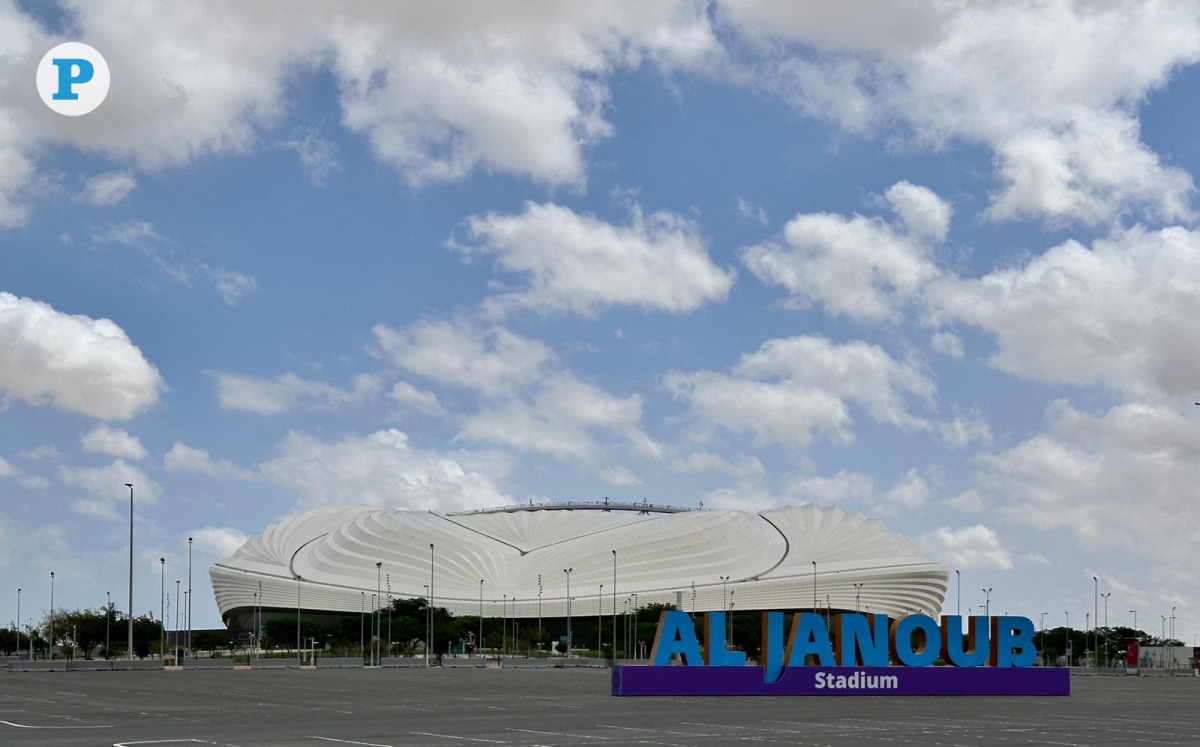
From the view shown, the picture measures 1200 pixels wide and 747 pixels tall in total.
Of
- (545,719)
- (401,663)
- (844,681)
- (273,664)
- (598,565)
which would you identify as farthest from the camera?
(598,565)

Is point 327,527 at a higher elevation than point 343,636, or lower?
higher

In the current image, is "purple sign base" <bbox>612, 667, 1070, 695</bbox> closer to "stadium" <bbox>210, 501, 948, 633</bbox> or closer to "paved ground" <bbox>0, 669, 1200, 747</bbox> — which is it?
"paved ground" <bbox>0, 669, 1200, 747</bbox>

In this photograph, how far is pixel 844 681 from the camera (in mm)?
48125

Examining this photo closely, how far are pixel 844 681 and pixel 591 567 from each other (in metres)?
133

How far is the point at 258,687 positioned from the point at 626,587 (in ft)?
397

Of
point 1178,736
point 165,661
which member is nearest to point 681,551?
point 165,661

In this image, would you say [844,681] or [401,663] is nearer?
[844,681]

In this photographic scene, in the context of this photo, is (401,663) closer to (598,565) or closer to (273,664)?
(273,664)

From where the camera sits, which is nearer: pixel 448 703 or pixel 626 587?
pixel 448 703

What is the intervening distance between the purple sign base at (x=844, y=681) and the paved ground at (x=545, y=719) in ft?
4.82

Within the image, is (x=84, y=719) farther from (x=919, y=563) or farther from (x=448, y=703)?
(x=919, y=563)

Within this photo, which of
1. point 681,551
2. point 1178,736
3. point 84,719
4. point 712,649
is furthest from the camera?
point 681,551

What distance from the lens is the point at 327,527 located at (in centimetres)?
19888

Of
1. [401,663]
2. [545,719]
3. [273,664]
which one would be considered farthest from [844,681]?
[401,663]
